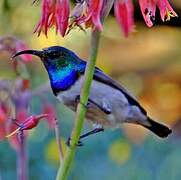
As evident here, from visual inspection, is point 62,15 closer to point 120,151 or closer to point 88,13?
point 88,13

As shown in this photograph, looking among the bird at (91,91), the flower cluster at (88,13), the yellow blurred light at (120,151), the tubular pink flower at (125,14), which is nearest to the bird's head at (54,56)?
the bird at (91,91)

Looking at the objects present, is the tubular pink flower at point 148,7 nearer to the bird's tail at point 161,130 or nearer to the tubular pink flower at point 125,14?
the tubular pink flower at point 125,14

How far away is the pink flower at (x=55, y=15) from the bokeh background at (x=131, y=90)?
3.35ft

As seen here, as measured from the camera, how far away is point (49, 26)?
1113 millimetres

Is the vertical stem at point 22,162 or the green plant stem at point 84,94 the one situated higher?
the green plant stem at point 84,94

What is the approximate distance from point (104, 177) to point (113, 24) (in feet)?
4.07

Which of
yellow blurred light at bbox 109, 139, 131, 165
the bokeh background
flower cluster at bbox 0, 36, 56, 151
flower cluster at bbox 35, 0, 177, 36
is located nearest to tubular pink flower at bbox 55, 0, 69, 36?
flower cluster at bbox 35, 0, 177, 36

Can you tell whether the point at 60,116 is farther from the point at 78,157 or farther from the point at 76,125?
the point at 76,125

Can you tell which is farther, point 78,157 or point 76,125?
point 78,157

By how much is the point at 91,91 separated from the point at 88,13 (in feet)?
1.14

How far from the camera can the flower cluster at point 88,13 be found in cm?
102

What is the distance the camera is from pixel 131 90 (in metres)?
3.78

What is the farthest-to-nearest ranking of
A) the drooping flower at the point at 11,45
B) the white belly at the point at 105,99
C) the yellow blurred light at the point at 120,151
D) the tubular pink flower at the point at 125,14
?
the yellow blurred light at the point at 120,151, the drooping flower at the point at 11,45, the white belly at the point at 105,99, the tubular pink flower at the point at 125,14

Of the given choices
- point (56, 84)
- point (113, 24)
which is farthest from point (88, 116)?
point (113, 24)
